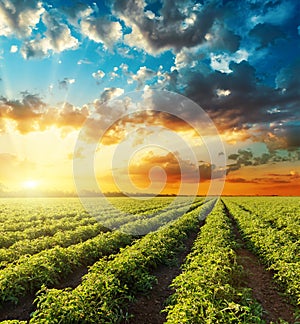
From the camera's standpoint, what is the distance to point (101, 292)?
6.86 m

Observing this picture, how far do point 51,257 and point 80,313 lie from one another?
16.0ft

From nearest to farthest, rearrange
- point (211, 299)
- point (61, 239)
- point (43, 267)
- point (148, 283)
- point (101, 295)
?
point (211, 299)
point (101, 295)
point (148, 283)
point (43, 267)
point (61, 239)

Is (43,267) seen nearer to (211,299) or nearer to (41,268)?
(41,268)

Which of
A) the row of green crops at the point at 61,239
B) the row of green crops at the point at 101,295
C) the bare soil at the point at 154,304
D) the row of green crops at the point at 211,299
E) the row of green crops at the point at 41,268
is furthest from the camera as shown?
the row of green crops at the point at 61,239

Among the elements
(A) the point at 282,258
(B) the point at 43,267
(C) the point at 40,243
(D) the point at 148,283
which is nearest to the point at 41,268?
(B) the point at 43,267

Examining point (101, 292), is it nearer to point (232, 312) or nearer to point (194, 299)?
point (194, 299)

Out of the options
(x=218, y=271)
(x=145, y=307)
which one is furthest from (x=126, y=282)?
(x=218, y=271)

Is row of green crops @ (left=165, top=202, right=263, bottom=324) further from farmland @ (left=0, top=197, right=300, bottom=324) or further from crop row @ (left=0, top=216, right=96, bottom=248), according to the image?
crop row @ (left=0, top=216, right=96, bottom=248)

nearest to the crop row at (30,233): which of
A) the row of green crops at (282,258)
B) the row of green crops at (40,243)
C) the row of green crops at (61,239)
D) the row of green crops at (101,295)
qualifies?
the row of green crops at (61,239)

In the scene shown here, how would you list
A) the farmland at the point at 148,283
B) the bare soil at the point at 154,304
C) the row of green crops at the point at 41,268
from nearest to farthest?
the farmland at the point at 148,283
the bare soil at the point at 154,304
the row of green crops at the point at 41,268

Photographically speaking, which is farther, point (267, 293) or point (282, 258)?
point (282, 258)

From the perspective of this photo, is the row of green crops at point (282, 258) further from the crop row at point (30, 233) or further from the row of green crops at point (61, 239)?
the crop row at point (30, 233)

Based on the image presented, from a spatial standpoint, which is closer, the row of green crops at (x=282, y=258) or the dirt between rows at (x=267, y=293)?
the dirt between rows at (x=267, y=293)

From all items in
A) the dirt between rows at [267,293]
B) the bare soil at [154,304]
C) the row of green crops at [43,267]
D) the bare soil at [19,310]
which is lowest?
the dirt between rows at [267,293]
